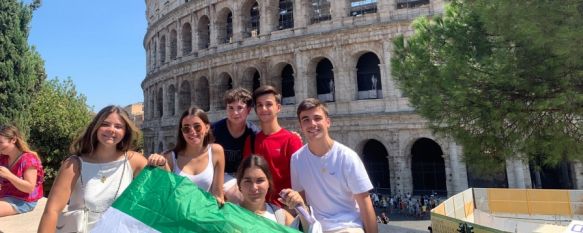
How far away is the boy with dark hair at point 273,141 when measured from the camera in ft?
10.3

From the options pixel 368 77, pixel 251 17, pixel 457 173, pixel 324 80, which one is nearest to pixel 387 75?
pixel 368 77

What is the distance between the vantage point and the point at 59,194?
95.4 inches

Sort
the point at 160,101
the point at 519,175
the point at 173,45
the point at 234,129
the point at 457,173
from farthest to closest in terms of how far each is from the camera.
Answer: the point at 160,101 < the point at 173,45 < the point at 457,173 < the point at 519,175 < the point at 234,129

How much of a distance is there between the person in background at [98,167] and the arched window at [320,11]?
1703 cm

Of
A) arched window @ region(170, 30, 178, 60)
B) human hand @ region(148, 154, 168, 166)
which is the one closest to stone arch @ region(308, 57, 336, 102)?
arched window @ region(170, 30, 178, 60)

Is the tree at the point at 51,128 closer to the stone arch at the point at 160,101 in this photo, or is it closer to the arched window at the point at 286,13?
the stone arch at the point at 160,101

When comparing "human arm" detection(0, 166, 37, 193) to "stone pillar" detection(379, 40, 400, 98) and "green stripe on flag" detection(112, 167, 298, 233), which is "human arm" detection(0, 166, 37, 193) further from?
"stone pillar" detection(379, 40, 400, 98)

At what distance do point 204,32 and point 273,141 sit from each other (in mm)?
20629

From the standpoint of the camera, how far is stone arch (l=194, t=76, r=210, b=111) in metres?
22.0

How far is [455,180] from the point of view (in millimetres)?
15578

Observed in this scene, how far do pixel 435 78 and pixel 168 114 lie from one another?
1993 cm

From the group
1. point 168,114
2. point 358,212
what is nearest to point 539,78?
point 358,212

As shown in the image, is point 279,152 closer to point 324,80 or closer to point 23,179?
point 23,179

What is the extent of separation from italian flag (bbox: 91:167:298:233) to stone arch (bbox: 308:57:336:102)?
15826 millimetres
